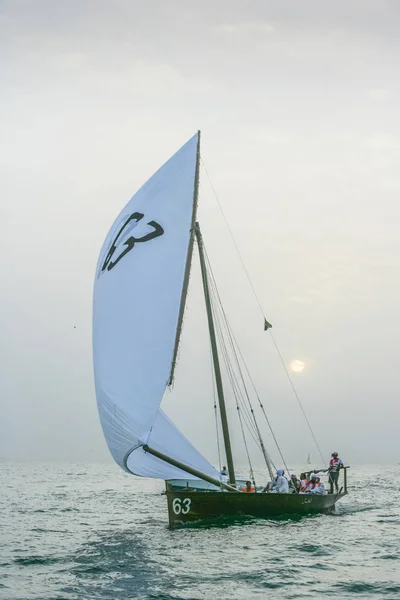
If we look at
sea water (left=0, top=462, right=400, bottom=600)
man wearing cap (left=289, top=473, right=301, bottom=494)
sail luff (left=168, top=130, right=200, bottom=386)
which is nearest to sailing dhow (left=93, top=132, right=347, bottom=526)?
sail luff (left=168, top=130, right=200, bottom=386)

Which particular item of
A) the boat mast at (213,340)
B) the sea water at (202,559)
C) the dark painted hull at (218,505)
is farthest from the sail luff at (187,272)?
the sea water at (202,559)

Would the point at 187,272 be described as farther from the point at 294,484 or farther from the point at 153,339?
the point at 294,484

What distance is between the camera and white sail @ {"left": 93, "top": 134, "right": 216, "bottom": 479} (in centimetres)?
2170

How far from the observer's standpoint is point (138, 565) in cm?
1925

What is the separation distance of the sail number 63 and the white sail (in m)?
0.93

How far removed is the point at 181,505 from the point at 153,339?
6265 mm

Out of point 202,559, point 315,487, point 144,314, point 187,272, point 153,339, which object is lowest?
point 202,559

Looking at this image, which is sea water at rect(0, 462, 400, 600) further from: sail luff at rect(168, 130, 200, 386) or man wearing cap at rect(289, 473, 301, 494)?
sail luff at rect(168, 130, 200, 386)

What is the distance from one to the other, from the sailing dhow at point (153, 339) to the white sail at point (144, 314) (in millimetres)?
35

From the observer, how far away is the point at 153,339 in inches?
882

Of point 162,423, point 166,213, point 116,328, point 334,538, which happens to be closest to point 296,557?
point 334,538

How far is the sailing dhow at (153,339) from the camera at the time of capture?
2181 cm

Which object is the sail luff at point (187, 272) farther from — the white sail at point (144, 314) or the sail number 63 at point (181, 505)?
the sail number 63 at point (181, 505)

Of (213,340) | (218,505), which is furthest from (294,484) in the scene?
(213,340)
